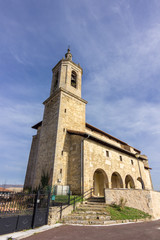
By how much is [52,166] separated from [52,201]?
160 inches

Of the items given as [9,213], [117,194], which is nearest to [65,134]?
[117,194]

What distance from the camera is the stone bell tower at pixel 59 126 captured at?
13.7m

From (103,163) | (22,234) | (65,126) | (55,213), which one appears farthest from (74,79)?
(22,234)

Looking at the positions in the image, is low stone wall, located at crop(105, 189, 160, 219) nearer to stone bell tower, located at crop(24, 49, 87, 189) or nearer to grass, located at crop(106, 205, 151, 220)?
grass, located at crop(106, 205, 151, 220)

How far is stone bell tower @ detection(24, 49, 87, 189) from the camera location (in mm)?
13680

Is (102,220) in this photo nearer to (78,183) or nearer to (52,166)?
(78,183)

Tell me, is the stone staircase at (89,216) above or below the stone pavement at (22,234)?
above

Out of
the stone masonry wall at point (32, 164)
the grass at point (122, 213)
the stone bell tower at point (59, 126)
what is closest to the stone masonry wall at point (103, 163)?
the stone bell tower at point (59, 126)

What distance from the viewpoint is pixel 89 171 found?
13.3 m

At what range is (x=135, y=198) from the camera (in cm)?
1138

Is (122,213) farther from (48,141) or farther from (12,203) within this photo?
(48,141)

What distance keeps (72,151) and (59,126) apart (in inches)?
120

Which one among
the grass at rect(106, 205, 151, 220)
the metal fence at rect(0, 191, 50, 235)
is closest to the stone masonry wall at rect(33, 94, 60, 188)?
the metal fence at rect(0, 191, 50, 235)

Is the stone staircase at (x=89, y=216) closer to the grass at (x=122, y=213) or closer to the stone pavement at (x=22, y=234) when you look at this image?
the grass at (x=122, y=213)
